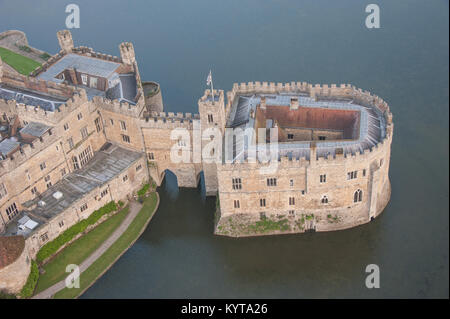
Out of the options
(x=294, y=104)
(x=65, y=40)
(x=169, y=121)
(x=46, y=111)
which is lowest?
(x=169, y=121)

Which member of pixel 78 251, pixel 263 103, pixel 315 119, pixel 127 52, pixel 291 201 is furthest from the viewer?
pixel 127 52

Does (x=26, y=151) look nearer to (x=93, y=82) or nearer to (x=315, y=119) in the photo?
(x=93, y=82)

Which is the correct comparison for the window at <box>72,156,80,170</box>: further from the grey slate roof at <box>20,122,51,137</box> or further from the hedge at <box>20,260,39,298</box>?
the hedge at <box>20,260,39,298</box>

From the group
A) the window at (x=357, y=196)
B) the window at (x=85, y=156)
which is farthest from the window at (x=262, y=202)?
the window at (x=85, y=156)

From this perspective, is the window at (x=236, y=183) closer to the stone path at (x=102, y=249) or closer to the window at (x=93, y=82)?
the stone path at (x=102, y=249)

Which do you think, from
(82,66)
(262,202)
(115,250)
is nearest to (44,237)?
(115,250)

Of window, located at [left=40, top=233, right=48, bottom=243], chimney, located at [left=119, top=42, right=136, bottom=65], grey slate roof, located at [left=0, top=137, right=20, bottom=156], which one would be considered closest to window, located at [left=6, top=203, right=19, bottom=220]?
window, located at [left=40, top=233, right=48, bottom=243]
